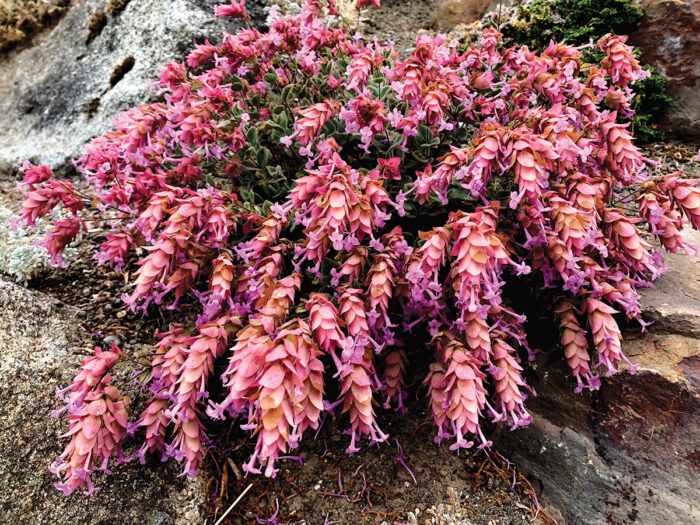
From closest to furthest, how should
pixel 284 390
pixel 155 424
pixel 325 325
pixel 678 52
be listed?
pixel 284 390, pixel 325 325, pixel 155 424, pixel 678 52

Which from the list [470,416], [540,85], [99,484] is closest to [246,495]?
[99,484]

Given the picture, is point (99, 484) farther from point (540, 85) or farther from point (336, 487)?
point (540, 85)

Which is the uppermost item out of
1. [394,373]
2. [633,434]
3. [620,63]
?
[620,63]

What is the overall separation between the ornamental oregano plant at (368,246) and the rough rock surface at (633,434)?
15cm

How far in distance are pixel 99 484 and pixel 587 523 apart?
2.16 meters

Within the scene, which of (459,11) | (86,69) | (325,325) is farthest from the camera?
(459,11)

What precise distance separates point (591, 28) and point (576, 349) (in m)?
3.03

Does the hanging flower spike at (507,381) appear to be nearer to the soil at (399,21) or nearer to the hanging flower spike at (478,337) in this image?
the hanging flower spike at (478,337)

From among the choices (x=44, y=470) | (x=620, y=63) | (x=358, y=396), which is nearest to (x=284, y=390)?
(x=358, y=396)

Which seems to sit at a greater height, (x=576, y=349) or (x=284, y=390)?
(x=284, y=390)

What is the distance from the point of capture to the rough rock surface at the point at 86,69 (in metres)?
4.39

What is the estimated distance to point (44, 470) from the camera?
2.05 metres

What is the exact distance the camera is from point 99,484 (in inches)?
79.9

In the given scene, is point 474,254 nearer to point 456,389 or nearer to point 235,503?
point 456,389
